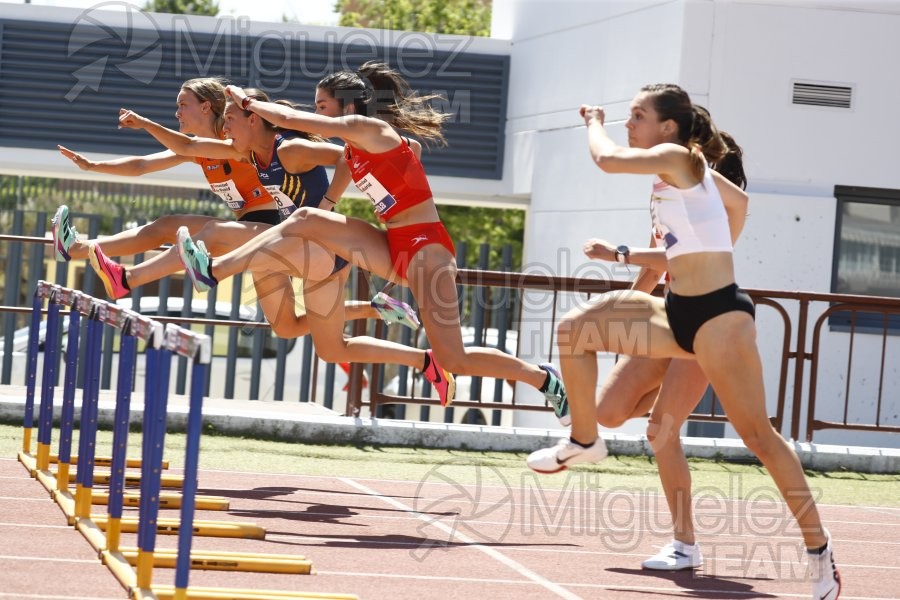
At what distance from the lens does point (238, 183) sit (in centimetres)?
802

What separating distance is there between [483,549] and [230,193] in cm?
284

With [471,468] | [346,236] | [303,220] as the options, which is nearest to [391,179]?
[346,236]

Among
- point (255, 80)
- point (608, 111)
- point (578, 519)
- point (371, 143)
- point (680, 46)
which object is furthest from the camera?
point (255, 80)

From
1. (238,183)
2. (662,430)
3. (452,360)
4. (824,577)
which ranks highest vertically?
(238,183)

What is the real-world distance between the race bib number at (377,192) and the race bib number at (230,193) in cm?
139

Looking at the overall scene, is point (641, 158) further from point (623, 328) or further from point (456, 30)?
point (456, 30)

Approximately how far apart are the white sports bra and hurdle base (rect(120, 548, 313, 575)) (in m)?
2.09

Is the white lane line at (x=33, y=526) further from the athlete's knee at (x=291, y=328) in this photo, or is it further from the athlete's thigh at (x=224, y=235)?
the athlete's knee at (x=291, y=328)

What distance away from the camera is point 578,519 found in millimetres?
8117

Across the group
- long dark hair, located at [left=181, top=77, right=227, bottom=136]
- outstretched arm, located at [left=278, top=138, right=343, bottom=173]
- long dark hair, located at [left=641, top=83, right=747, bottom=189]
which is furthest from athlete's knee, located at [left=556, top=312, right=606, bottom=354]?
long dark hair, located at [left=181, top=77, right=227, bottom=136]

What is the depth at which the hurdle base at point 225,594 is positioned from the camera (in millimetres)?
4664

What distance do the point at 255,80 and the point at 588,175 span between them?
14.8 feet

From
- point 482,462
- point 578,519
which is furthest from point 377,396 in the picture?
point 578,519

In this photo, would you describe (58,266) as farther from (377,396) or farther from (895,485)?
(895,485)
